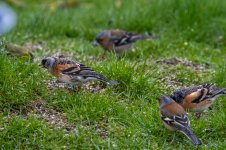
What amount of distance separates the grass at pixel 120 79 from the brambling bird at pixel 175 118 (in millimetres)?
191

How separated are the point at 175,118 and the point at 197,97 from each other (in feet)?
2.26

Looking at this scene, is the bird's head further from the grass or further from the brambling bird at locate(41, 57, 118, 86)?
the grass

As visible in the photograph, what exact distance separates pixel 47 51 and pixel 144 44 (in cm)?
154

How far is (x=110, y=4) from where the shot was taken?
39.5 feet

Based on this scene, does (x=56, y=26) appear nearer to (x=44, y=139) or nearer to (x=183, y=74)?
(x=183, y=74)

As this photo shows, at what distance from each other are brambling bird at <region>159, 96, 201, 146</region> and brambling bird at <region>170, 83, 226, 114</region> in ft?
0.98

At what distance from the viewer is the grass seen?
6461 mm

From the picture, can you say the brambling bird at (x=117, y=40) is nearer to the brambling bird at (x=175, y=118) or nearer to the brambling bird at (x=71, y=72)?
the brambling bird at (x=71, y=72)

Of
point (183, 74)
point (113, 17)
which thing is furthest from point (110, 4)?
point (183, 74)

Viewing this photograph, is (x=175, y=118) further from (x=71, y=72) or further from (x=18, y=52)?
(x=18, y=52)

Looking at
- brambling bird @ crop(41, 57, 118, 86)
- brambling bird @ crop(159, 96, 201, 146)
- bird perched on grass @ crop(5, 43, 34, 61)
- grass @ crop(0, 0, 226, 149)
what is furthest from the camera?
bird perched on grass @ crop(5, 43, 34, 61)

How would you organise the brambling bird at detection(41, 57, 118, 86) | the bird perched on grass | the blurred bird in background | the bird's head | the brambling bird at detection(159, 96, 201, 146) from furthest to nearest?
Result: the blurred bird in background < the bird perched on grass < the bird's head < the brambling bird at detection(41, 57, 118, 86) < the brambling bird at detection(159, 96, 201, 146)

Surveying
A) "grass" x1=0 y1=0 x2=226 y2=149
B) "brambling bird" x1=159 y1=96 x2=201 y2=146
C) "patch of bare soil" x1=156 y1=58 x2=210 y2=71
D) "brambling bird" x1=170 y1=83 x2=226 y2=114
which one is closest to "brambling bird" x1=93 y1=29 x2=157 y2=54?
"grass" x1=0 y1=0 x2=226 y2=149

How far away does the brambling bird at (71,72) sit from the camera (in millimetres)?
7156
